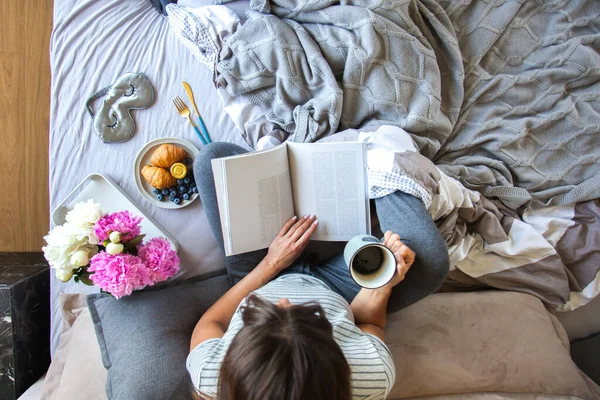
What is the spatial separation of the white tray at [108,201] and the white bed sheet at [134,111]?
0.03 metres

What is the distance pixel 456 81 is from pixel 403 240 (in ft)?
1.54

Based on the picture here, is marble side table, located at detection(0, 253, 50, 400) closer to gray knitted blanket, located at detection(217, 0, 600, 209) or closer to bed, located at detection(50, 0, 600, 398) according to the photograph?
bed, located at detection(50, 0, 600, 398)

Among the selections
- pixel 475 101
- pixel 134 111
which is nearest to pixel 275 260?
pixel 134 111

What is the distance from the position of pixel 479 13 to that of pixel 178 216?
969 mm

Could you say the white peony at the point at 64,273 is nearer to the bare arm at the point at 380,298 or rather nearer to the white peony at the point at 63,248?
the white peony at the point at 63,248

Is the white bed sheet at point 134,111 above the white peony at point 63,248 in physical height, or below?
above

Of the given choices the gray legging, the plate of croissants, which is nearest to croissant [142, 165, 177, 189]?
the plate of croissants

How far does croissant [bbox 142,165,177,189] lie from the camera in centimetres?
104

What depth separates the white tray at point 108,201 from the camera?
1072mm

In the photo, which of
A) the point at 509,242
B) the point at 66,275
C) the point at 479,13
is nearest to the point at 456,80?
the point at 479,13

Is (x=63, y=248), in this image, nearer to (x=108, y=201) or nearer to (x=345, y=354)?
(x=108, y=201)

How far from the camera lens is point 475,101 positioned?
3.55ft

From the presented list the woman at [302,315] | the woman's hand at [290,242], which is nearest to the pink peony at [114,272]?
the woman at [302,315]

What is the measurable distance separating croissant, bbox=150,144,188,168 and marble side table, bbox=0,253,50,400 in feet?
1.56
